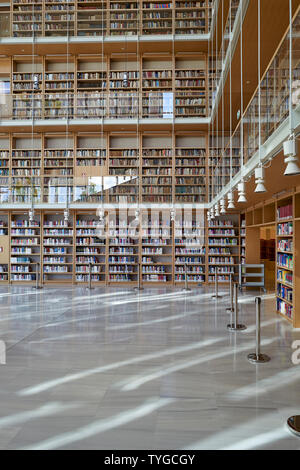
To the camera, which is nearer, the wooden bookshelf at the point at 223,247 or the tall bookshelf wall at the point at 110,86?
the tall bookshelf wall at the point at 110,86

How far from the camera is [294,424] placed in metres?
2.71

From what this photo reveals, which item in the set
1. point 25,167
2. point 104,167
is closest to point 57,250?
point 25,167

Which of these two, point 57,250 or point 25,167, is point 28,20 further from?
point 57,250

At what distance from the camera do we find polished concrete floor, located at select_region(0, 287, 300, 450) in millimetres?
2590

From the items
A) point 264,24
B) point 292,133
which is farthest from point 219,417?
point 264,24

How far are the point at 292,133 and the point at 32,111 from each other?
9.32 m

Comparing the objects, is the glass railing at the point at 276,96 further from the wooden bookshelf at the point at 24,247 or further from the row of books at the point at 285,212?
the wooden bookshelf at the point at 24,247

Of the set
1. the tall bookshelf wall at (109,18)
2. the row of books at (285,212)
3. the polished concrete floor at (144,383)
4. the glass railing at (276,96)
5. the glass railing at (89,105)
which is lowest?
the polished concrete floor at (144,383)

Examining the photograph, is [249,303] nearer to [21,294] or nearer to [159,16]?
[21,294]

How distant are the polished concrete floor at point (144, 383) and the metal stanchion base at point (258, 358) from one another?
0.27 feet

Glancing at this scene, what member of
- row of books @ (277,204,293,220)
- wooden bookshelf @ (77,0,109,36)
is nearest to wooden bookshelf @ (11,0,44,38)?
wooden bookshelf @ (77,0,109,36)

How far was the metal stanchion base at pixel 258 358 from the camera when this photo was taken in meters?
4.14

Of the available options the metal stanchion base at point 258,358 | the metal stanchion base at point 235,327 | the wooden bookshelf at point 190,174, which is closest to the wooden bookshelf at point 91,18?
the wooden bookshelf at point 190,174
